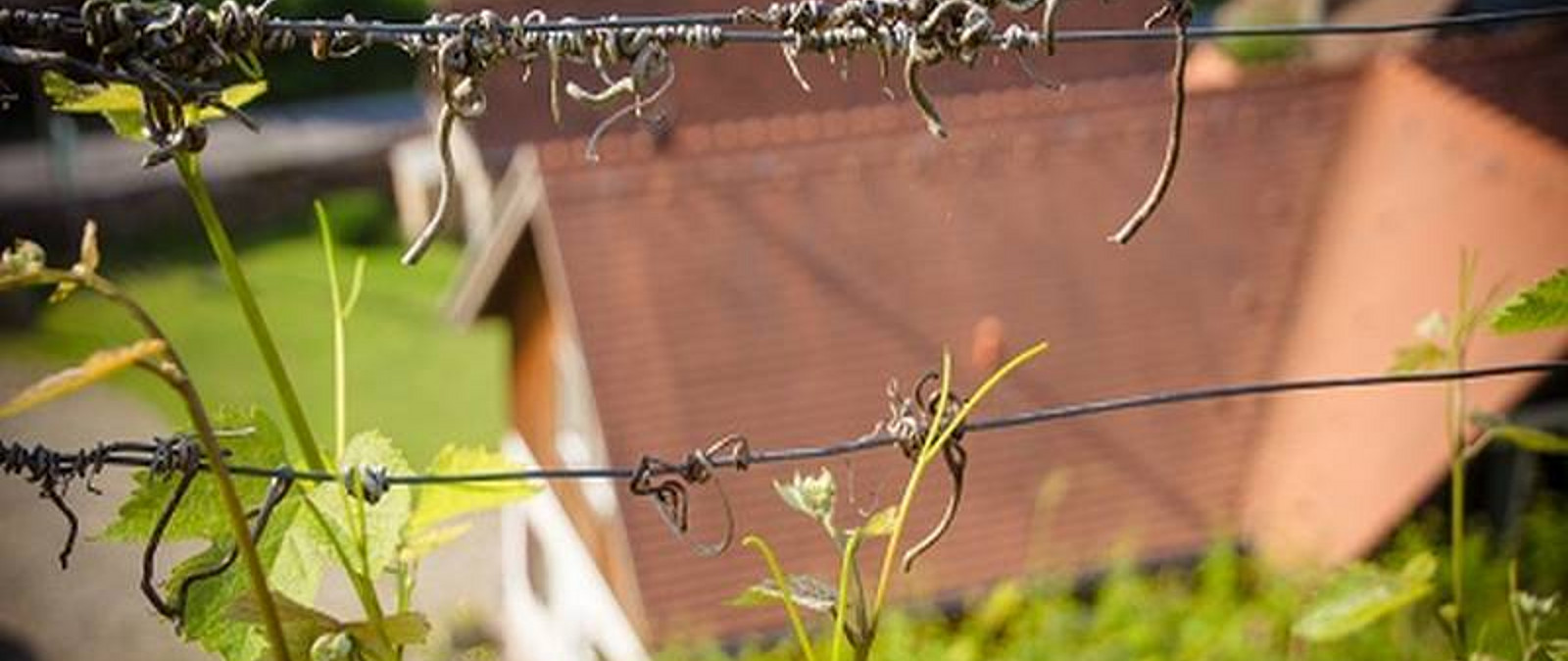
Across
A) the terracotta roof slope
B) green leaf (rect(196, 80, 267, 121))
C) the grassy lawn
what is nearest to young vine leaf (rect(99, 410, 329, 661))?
green leaf (rect(196, 80, 267, 121))

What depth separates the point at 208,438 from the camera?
826 mm

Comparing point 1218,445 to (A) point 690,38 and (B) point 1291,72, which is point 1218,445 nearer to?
(B) point 1291,72

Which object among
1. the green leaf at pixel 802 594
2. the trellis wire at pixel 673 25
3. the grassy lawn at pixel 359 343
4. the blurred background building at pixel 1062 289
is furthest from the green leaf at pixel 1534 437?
the grassy lawn at pixel 359 343

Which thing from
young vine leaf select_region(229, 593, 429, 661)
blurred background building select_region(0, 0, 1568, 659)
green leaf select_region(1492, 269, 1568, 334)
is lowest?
green leaf select_region(1492, 269, 1568, 334)

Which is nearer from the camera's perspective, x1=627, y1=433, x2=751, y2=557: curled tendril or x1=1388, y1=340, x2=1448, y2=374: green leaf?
x1=627, y1=433, x2=751, y2=557: curled tendril

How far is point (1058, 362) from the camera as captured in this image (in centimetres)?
592

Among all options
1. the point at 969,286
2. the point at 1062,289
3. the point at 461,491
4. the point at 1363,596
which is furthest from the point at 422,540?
the point at 1062,289

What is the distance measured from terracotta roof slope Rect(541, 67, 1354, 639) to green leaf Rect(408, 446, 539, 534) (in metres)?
4.42

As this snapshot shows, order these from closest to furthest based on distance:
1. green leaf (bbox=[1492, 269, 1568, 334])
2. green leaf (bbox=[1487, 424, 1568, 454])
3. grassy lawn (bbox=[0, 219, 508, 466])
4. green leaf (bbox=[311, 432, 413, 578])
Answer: green leaf (bbox=[311, 432, 413, 578]) → green leaf (bbox=[1492, 269, 1568, 334]) → green leaf (bbox=[1487, 424, 1568, 454]) → grassy lawn (bbox=[0, 219, 508, 466])

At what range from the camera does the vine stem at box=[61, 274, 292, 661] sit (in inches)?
30.7

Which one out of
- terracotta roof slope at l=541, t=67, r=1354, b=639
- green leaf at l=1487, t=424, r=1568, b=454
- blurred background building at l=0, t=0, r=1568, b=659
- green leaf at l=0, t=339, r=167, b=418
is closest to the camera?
green leaf at l=0, t=339, r=167, b=418

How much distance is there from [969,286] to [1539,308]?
4769 mm

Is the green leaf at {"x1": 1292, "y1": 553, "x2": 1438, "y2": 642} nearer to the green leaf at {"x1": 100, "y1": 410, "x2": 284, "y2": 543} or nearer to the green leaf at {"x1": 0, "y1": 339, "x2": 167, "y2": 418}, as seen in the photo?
the green leaf at {"x1": 100, "y1": 410, "x2": 284, "y2": 543}

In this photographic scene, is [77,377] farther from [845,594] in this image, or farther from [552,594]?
[552,594]
